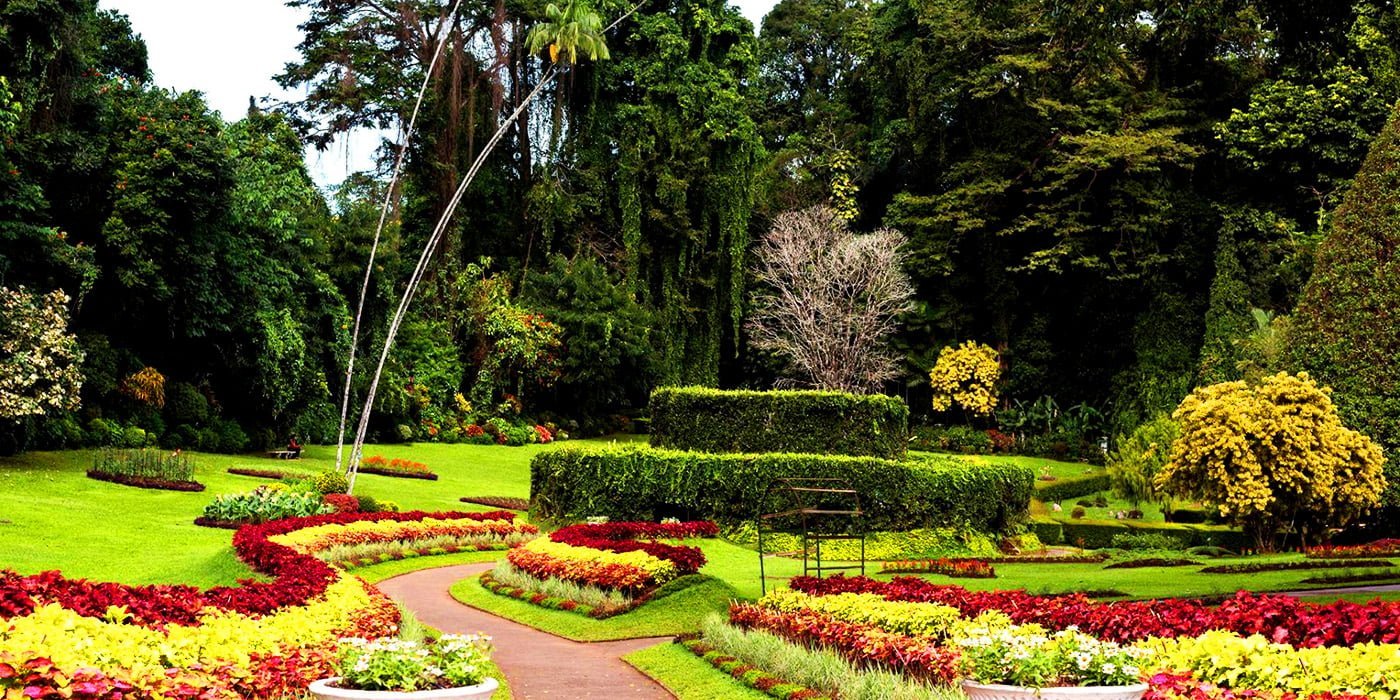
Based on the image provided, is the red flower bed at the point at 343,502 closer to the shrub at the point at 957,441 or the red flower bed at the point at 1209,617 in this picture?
the red flower bed at the point at 1209,617

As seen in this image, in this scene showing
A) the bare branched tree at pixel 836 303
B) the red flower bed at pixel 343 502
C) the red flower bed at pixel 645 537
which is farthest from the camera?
the bare branched tree at pixel 836 303

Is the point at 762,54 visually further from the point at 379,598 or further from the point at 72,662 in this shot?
the point at 72,662

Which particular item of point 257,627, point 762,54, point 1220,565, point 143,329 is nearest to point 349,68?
point 143,329

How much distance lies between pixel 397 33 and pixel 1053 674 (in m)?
Answer: 41.5

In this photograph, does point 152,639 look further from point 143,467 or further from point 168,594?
point 143,467

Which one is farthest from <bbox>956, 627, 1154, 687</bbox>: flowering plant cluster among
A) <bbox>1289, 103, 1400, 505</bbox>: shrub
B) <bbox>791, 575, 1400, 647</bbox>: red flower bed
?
<bbox>1289, 103, 1400, 505</bbox>: shrub

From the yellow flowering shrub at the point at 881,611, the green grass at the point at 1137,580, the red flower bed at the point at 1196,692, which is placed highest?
the red flower bed at the point at 1196,692

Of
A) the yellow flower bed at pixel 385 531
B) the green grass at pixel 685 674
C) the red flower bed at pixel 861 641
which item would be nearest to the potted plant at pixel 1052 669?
the red flower bed at pixel 861 641

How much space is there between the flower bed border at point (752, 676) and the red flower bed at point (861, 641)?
48cm

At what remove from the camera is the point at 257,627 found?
7.93m

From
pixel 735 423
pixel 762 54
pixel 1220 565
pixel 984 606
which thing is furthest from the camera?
pixel 762 54

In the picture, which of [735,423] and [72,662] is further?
[735,423]

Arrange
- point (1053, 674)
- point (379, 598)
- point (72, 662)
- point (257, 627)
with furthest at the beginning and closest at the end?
point (379, 598) < point (257, 627) < point (1053, 674) < point (72, 662)

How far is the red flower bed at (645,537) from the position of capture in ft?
47.2
